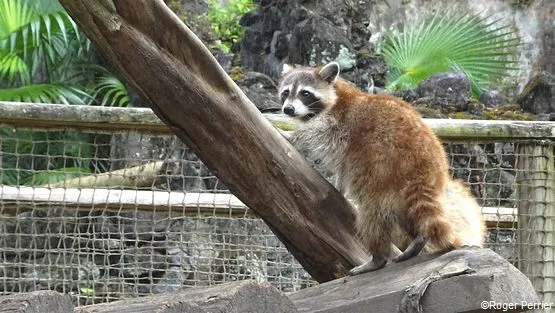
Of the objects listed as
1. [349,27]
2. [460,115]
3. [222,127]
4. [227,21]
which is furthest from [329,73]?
[227,21]

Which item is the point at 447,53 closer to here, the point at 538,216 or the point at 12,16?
the point at 12,16

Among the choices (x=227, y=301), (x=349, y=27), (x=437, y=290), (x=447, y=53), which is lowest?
(x=437, y=290)

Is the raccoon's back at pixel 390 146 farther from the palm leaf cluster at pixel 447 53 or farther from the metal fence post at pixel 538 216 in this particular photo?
the palm leaf cluster at pixel 447 53

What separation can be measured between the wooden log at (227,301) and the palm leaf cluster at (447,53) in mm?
8512

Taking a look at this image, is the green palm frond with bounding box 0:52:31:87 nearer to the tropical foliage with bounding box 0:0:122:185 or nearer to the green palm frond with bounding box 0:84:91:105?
the tropical foliage with bounding box 0:0:122:185

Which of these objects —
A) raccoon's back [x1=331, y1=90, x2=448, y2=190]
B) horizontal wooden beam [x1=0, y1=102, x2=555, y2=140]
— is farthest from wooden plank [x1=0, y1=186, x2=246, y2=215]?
raccoon's back [x1=331, y1=90, x2=448, y2=190]

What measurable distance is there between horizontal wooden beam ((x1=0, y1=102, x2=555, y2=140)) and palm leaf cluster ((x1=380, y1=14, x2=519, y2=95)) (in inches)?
243

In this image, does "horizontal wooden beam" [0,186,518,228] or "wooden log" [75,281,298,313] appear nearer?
"wooden log" [75,281,298,313]

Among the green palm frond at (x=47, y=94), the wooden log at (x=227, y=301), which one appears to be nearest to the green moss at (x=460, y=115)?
the green palm frond at (x=47, y=94)

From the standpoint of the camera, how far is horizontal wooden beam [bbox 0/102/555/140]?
169 inches

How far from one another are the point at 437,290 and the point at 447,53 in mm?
8562

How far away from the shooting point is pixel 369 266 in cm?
341

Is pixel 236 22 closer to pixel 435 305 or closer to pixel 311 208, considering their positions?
pixel 311 208
